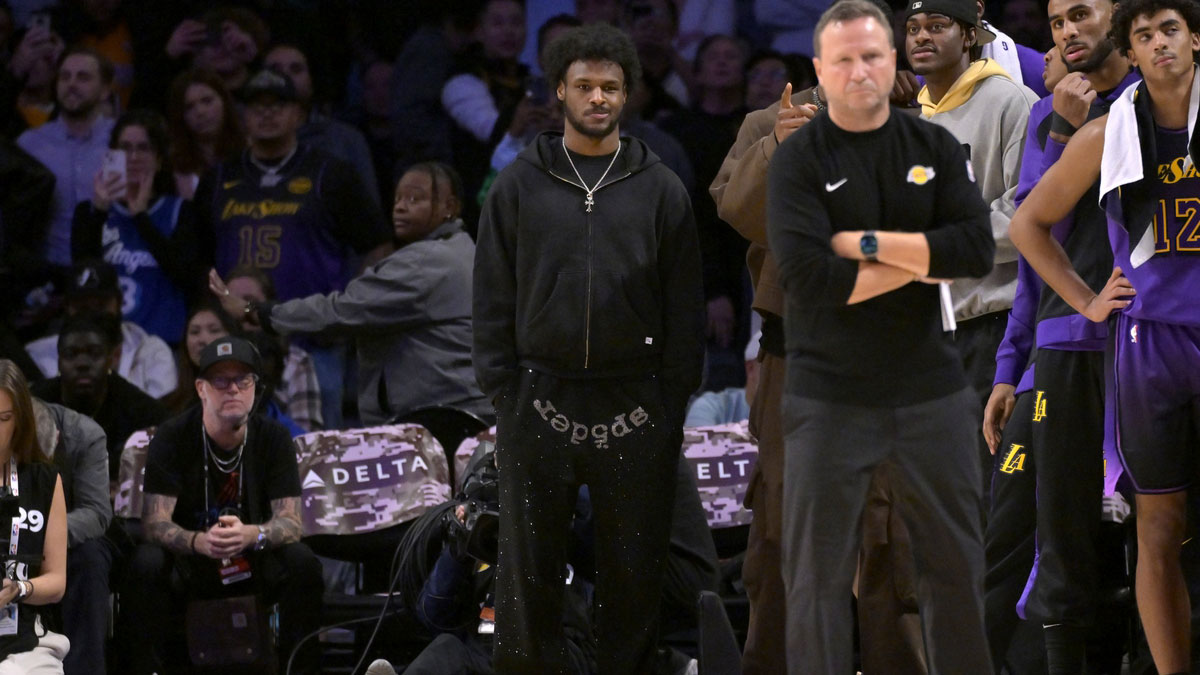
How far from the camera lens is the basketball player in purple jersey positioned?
4.82 m

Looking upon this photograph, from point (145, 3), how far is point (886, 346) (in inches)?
266

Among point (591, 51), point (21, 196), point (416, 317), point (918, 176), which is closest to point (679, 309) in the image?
point (591, 51)

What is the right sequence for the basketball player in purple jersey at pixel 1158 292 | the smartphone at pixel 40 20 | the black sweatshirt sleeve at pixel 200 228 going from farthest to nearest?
the smartphone at pixel 40 20 → the black sweatshirt sleeve at pixel 200 228 → the basketball player in purple jersey at pixel 1158 292

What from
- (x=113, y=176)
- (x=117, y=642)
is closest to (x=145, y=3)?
(x=113, y=176)

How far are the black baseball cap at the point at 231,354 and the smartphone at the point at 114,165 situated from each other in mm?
2069

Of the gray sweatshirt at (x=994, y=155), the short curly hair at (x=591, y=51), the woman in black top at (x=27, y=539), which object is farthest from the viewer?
the woman in black top at (x=27, y=539)

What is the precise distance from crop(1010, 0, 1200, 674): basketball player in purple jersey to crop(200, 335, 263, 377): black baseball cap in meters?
3.51

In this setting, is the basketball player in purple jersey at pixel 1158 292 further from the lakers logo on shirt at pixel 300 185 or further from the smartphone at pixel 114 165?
the smartphone at pixel 114 165

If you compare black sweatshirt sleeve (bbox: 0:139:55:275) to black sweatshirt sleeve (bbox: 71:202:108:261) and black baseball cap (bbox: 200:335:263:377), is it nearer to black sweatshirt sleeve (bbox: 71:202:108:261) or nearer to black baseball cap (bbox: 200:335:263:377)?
black sweatshirt sleeve (bbox: 71:202:108:261)

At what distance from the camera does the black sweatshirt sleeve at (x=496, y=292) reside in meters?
5.31

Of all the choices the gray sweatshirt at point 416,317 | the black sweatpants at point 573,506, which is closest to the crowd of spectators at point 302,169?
the gray sweatshirt at point 416,317

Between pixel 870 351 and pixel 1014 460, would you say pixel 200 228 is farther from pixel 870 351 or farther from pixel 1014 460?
pixel 870 351

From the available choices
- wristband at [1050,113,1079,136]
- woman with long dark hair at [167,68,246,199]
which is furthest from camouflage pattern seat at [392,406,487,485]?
wristband at [1050,113,1079,136]

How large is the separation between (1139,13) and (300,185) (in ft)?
15.6
